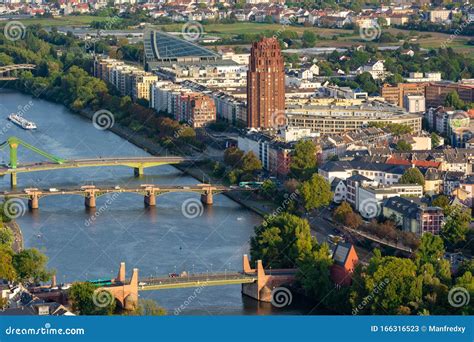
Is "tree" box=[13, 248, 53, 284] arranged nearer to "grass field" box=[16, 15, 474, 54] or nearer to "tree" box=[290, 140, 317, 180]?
"tree" box=[290, 140, 317, 180]

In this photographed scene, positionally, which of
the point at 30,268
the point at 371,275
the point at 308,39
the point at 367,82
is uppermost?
the point at 371,275

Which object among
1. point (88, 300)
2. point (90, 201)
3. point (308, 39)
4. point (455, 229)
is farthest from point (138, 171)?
point (308, 39)

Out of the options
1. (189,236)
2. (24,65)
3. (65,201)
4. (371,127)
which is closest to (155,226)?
(189,236)

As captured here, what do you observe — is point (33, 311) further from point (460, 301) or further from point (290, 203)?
point (290, 203)

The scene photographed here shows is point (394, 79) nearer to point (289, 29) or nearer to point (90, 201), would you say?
point (289, 29)

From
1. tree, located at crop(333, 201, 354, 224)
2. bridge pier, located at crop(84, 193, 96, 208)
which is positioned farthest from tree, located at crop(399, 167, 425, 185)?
bridge pier, located at crop(84, 193, 96, 208)

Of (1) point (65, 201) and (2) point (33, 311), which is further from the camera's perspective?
(1) point (65, 201)

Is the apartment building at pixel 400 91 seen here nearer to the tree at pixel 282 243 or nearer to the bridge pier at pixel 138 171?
the bridge pier at pixel 138 171
